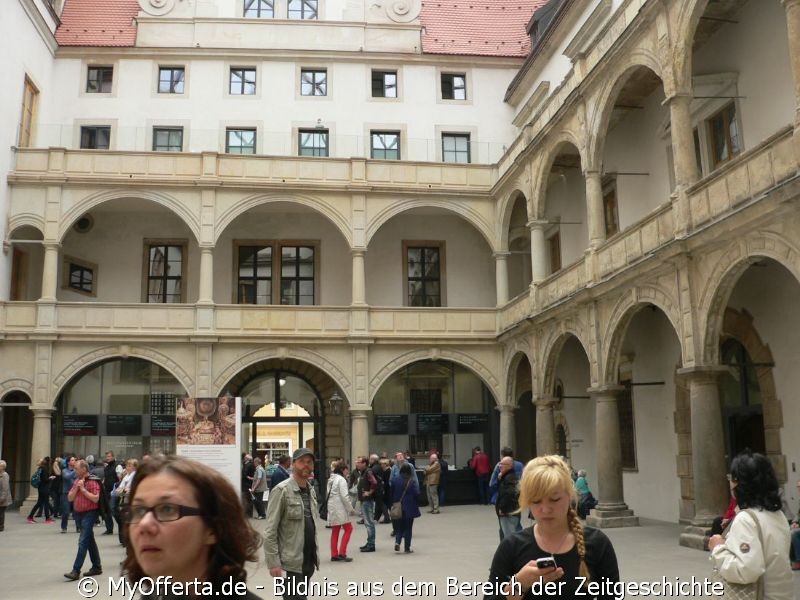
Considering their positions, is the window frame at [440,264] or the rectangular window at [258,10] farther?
the rectangular window at [258,10]

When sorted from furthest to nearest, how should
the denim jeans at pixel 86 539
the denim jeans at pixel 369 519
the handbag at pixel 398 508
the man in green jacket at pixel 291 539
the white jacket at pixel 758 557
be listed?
the denim jeans at pixel 369 519 < the handbag at pixel 398 508 < the denim jeans at pixel 86 539 < the man in green jacket at pixel 291 539 < the white jacket at pixel 758 557

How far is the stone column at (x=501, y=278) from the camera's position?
88.6 ft

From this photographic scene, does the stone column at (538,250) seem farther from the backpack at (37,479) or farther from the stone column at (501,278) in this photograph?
the backpack at (37,479)

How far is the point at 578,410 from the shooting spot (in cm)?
2570

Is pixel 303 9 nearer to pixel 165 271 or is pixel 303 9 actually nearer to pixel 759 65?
pixel 165 271

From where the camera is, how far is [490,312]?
27.4 m

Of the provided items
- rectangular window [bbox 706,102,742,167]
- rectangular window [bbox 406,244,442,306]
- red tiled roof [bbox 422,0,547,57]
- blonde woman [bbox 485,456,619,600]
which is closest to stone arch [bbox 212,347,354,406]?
rectangular window [bbox 406,244,442,306]

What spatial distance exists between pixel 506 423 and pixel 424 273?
21.3 ft

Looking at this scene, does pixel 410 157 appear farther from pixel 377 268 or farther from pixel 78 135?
pixel 78 135

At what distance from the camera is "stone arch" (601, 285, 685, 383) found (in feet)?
52.2

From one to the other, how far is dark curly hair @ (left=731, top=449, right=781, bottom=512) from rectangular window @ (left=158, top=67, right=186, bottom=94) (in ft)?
93.0

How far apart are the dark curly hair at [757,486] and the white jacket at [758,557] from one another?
0.06 meters

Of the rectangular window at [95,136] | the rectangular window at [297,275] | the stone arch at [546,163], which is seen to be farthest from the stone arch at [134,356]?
the stone arch at [546,163]

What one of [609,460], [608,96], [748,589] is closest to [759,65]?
[608,96]
